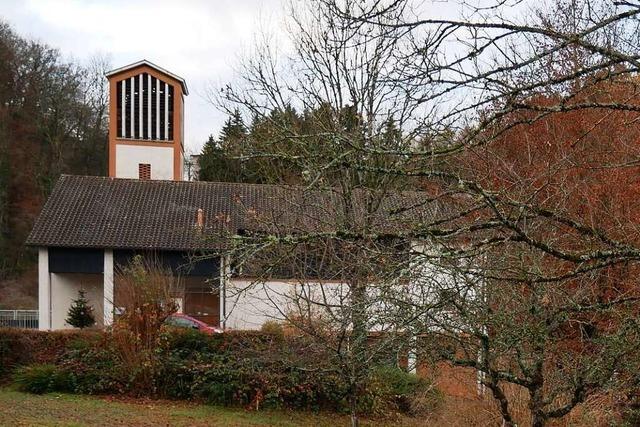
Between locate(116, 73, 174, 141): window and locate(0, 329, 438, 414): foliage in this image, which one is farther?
locate(116, 73, 174, 141): window

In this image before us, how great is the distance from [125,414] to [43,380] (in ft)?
9.55

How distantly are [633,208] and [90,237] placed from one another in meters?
19.7

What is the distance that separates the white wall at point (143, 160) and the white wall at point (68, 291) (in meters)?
6.41

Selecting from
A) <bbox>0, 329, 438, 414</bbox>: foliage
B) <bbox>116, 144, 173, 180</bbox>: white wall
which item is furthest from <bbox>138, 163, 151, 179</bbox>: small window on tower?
<bbox>0, 329, 438, 414</bbox>: foliage

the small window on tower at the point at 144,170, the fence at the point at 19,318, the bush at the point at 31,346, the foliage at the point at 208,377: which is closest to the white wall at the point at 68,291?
the fence at the point at 19,318

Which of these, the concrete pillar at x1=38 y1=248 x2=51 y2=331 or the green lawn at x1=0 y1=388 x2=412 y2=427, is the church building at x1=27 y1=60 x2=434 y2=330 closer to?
the concrete pillar at x1=38 y1=248 x2=51 y2=331

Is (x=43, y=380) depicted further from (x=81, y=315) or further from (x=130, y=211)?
(x=130, y=211)

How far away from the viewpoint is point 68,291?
25.2 metres

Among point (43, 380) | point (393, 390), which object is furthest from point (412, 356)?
point (43, 380)

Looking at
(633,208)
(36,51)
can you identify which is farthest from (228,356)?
(36,51)

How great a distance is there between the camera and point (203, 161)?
4053 cm

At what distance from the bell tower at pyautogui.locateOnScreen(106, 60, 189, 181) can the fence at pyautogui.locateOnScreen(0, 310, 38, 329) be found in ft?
22.6

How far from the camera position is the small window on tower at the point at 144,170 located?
30.6m

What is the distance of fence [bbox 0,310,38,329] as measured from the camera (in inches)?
1089
